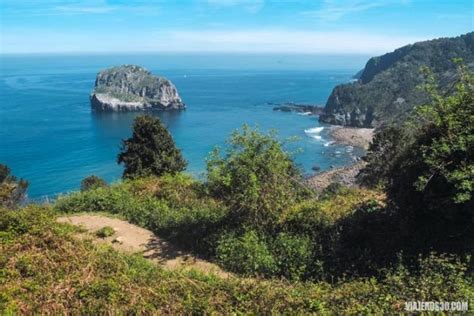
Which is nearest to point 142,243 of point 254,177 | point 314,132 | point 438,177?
point 254,177

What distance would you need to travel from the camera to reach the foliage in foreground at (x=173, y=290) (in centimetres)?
649

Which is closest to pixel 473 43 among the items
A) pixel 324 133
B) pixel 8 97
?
pixel 324 133

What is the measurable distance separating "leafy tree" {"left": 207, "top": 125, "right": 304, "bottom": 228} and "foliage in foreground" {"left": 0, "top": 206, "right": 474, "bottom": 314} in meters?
3.03

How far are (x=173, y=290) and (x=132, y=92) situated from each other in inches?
6462

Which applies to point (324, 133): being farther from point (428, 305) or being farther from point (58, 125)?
point (428, 305)

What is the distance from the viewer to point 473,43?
156m

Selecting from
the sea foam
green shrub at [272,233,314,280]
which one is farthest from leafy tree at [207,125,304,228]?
the sea foam

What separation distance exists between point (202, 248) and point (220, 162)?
2.55 metres

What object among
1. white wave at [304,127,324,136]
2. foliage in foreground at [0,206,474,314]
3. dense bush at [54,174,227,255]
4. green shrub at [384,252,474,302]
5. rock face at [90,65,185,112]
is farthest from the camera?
rock face at [90,65,185,112]

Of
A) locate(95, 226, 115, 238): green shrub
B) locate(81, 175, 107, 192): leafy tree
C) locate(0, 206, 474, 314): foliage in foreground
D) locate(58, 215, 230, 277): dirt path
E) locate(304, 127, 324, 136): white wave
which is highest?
locate(0, 206, 474, 314): foliage in foreground

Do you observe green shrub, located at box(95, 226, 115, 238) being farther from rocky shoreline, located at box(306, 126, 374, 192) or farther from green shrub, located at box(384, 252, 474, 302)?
rocky shoreline, located at box(306, 126, 374, 192)

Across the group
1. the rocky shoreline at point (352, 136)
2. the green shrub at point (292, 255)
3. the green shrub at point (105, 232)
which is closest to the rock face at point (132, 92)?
the rocky shoreline at point (352, 136)

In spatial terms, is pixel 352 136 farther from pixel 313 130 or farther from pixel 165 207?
pixel 165 207

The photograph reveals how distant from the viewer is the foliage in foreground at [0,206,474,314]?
6.49 m
